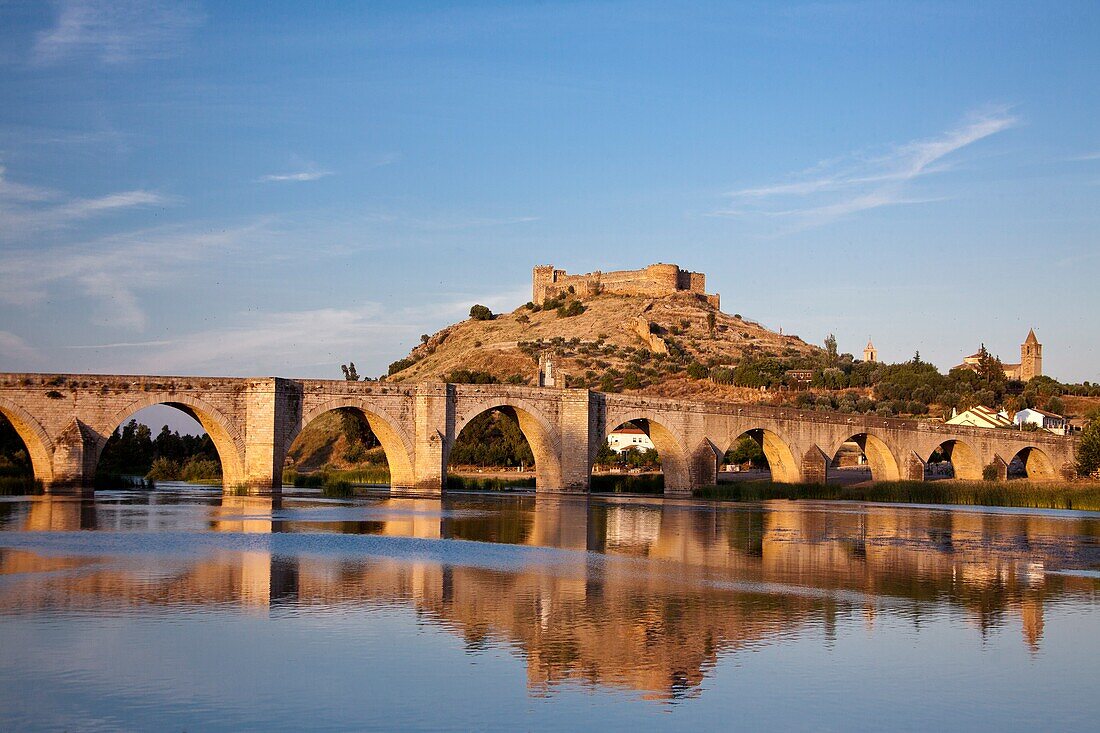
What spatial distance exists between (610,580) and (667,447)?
3269cm

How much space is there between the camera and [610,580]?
1794 cm

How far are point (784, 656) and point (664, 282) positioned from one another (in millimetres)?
95694

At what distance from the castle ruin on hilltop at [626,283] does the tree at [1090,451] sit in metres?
52.3

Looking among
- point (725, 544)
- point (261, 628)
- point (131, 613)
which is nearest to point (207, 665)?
point (261, 628)

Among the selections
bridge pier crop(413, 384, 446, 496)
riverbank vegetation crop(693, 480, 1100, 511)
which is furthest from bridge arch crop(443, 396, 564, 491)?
riverbank vegetation crop(693, 480, 1100, 511)

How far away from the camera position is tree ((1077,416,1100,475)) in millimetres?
55453

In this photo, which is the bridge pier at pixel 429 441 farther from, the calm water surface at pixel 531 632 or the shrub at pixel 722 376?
the shrub at pixel 722 376

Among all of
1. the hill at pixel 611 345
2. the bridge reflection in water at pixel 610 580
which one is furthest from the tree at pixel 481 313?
the bridge reflection in water at pixel 610 580

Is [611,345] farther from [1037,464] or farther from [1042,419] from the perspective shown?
[1037,464]

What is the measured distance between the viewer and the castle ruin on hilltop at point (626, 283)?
107 m

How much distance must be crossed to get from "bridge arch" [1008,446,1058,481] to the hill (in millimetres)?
19034

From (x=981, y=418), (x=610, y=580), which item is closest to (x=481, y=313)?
(x=981, y=418)

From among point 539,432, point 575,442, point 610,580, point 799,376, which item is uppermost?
point 799,376

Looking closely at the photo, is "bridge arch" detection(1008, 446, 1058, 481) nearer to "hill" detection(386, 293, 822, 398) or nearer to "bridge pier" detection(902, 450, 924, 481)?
"bridge pier" detection(902, 450, 924, 481)
